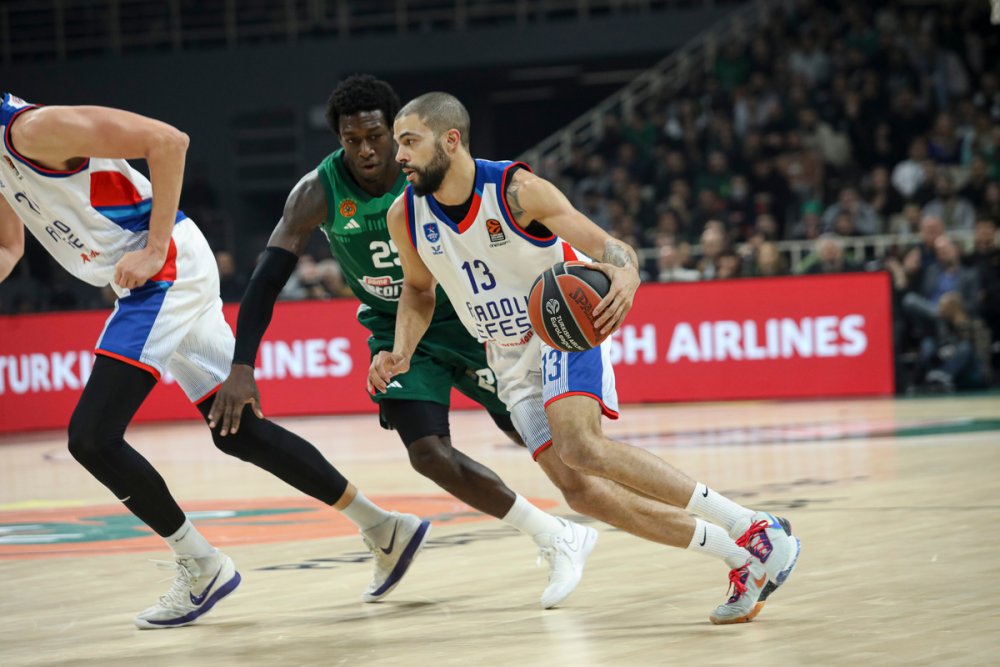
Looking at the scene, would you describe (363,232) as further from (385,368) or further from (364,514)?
(364,514)

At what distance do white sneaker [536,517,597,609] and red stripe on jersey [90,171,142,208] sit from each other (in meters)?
2.03

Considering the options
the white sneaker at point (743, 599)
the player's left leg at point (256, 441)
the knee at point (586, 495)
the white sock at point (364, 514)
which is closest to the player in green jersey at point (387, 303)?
the player's left leg at point (256, 441)

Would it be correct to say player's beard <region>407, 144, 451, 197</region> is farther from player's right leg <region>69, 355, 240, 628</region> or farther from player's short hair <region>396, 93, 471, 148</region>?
player's right leg <region>69, 355, 240, 628</region>

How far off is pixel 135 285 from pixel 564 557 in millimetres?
1888

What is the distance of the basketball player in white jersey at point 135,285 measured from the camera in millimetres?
4871

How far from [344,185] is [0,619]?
2143mm

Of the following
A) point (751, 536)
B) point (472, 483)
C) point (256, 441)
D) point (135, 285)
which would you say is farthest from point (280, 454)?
point (751, 536)

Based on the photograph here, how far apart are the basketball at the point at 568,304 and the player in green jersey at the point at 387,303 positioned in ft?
3.44

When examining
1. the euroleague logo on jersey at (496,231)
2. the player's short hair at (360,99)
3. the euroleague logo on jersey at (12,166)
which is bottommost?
the euroleague logo on jersey at (496,231)

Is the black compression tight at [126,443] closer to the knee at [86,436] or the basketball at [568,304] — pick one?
the knee at [86,436]

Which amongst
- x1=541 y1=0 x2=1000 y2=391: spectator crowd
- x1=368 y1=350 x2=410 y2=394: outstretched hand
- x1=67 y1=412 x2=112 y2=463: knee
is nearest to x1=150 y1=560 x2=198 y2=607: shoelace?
x1=67 y1=412 x2=112 y2=463: knee

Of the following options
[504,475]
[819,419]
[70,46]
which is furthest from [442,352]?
[70,46]

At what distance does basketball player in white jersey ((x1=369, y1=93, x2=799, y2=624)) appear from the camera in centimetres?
467

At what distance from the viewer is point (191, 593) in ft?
16.8
